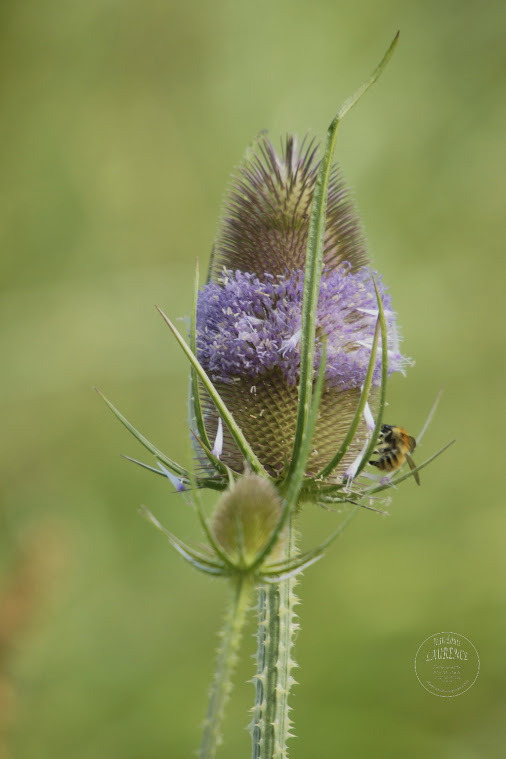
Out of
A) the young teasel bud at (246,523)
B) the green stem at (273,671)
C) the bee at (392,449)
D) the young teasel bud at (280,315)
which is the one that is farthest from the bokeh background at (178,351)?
the young teasel bud at (246,523)

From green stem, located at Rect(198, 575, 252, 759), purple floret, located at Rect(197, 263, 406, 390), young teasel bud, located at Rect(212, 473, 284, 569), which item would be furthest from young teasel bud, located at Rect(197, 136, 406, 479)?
green stem, located at Rect(198, 575, 252, 759)

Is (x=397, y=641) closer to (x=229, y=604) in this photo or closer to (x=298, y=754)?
(x=298, y=754)

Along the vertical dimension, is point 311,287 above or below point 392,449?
above

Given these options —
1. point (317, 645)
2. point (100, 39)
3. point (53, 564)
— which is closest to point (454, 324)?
point (317, 645)

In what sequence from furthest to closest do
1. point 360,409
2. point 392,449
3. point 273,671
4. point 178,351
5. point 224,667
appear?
1. point 178,351
2. point 392,449
3. point 273,671
4. point 360,409
5. point 224,667

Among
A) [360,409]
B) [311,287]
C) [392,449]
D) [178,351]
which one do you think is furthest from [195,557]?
[178,351]

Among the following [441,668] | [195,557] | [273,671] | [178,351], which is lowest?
[441,668]

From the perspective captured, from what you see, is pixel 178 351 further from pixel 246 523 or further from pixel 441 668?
pixel 246 523
